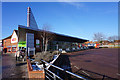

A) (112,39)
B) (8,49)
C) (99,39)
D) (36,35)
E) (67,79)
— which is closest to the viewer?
(67,79)

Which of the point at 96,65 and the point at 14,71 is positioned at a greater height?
the point at 14,71

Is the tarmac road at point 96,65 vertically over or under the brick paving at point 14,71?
under

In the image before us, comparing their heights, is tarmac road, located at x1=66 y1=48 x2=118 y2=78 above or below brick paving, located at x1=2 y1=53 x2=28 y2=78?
below

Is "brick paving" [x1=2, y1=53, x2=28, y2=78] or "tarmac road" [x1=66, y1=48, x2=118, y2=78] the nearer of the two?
"brick paving" [x1=2, y1=53, x2=28, y2=78]

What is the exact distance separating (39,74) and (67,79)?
2.33 meters

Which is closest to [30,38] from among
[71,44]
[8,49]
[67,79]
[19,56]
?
[19,56]

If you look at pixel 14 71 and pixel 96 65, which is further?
pixel 96 65

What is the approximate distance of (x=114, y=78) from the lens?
6.25 meters

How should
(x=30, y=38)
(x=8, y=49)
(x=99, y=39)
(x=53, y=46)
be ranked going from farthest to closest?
(x=99, y=39) < (x=8, y=49) < (x=53, y=46) < (x=30, y=38)

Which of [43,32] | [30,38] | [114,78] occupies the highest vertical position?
[43,32]

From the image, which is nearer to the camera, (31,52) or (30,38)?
(31,52)

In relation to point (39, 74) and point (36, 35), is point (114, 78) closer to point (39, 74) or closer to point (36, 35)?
point (39, 74)

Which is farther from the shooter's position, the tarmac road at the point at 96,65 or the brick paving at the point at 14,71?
the tarmac road at the point at 96,65

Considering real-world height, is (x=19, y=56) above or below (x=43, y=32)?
below
